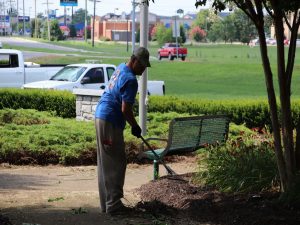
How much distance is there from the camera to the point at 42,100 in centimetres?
1866

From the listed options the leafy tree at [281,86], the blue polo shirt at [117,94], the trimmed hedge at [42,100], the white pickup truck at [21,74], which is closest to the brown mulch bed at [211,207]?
the leafy tree at [281,86]

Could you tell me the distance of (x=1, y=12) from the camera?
445 feet

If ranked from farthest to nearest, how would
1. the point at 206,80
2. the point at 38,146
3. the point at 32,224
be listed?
the point at 206,80
the point at 38,146
the point at 32,224

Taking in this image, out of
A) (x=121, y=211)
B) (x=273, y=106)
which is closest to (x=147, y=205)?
(x=121, y=211)

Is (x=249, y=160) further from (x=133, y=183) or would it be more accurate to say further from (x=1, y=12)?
(x=1, y=12)

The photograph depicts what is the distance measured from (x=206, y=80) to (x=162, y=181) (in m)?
35.4

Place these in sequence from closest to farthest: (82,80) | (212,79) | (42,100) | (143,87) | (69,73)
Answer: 1. (143,87)
2. (42,100)
3. (82,80)
4. (69,73)
5. (212,79)

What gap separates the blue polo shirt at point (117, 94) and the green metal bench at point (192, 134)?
1.79 meters

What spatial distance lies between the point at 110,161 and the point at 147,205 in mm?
600

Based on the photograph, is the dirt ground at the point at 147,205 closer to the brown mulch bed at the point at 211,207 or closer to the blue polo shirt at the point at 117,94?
the brown mulch bed at the point at 211,207

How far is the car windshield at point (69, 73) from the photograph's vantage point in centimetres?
2208

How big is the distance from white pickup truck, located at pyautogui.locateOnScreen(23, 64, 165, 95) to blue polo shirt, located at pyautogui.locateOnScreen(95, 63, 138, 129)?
14.1 meters

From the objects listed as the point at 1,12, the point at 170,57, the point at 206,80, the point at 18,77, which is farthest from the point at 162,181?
the point at 1,12

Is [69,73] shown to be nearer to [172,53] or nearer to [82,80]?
[82,80]
